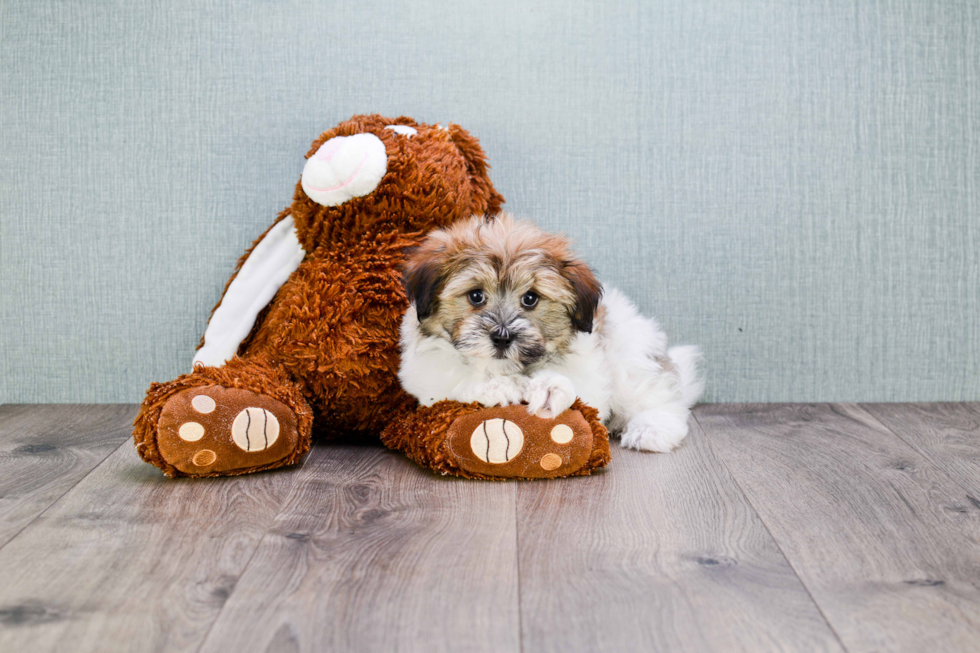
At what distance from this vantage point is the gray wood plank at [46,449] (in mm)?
1655

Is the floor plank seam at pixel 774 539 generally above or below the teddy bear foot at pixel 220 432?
below

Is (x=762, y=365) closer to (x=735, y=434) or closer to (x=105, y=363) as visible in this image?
(x=735, y=434)

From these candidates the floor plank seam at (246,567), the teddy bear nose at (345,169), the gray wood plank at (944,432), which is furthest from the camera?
the teddy bear nose at (345,169)

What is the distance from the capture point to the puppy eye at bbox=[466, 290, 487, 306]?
1787mm

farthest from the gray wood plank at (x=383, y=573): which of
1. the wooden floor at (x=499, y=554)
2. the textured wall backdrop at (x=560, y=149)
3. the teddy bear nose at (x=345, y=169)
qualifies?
the textured wall backdrop at (x=560, y=149)

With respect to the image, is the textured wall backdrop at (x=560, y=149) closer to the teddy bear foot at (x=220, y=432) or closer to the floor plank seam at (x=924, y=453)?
the floor plank seam at (x=924, y=453)

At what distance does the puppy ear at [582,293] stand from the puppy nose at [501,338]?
0.65 feet

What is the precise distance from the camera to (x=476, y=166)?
226cm

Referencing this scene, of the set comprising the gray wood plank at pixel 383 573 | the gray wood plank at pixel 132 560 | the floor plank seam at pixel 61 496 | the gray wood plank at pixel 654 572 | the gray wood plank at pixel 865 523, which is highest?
the floor plank seam at pixel 61 496

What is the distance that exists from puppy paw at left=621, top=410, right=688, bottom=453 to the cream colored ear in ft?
3.26

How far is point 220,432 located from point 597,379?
2.83 feet

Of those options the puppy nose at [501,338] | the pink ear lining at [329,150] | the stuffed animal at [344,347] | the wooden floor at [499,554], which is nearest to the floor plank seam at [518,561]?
the wooden floor at [499,554]

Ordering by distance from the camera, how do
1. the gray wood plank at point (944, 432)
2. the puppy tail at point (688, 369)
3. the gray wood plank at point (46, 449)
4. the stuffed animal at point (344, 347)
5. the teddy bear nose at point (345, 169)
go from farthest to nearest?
the puppy tail at point (688, 369) → the teddy bear nose at point (345, 169) → the gray wood plank at point (944, 432) → the stuffed animal at point (344, 347) → the gray wood plank at point (46, 449)

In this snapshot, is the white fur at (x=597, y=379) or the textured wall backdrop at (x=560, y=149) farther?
the textured wall backdrop at (x=560, y=149)
